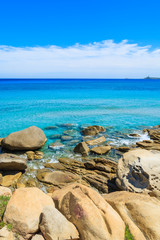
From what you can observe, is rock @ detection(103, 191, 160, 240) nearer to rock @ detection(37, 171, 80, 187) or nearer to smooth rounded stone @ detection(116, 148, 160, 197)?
smooth rounded stone @ detection(116, 148, 160, 197)

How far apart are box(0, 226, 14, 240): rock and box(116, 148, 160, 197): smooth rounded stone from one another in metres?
6.52

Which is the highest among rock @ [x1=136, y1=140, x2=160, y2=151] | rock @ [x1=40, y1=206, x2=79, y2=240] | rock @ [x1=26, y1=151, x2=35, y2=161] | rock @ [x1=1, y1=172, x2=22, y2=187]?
rock @ [x1=40, y1=206, x2=79, y2=240]

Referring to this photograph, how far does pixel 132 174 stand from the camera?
432 inches

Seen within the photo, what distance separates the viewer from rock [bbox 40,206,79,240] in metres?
6.34

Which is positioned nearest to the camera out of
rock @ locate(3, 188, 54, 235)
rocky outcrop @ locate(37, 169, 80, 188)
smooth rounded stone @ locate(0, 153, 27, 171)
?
rock @ locate(3, 188, 54, 235)

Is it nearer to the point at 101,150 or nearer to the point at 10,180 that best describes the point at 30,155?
the point at 10,180

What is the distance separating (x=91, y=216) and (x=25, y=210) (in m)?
2.58

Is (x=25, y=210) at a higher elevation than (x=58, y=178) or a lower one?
higher

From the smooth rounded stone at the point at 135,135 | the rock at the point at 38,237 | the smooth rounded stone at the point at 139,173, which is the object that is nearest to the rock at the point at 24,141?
the smooth rounded stone at the point at 139,173

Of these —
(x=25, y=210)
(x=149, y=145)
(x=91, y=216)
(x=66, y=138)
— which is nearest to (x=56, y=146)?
(x=66, y=138)

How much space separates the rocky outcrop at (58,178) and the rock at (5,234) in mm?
5762

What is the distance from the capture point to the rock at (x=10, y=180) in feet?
40.6

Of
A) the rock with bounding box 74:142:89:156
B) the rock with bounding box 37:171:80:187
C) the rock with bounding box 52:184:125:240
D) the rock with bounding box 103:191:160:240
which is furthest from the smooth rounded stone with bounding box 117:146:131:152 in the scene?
the rock with bounding box 52:184:125:240

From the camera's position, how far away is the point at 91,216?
646 centimetres
